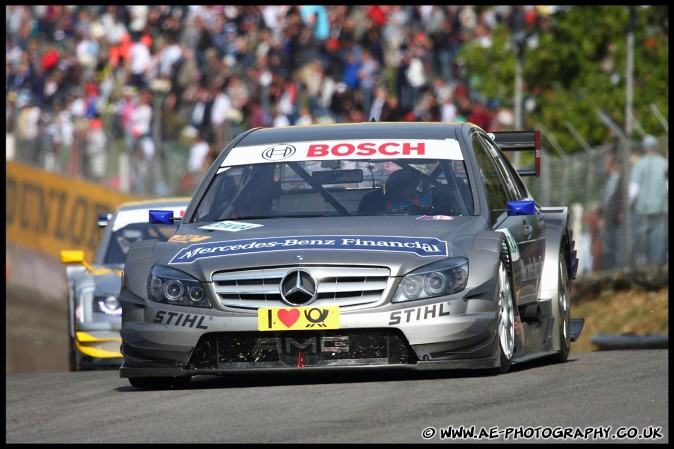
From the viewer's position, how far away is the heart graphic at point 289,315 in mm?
7559

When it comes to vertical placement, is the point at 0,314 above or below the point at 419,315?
below

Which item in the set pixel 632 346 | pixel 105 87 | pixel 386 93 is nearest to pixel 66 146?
pixel 105 87

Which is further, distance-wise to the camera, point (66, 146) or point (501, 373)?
point (66, 146)

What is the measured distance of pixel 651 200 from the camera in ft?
54.4

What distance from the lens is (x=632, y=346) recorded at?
13.3 metres

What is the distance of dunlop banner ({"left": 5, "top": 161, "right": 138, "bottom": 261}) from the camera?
82.7ft

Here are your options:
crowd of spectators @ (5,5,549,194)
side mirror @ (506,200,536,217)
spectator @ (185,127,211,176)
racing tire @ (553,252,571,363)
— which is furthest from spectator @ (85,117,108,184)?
side mirror @ (506,200,536,217)

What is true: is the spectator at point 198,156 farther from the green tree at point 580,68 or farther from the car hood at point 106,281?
the car hood at point 106,281

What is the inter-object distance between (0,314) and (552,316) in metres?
13.3

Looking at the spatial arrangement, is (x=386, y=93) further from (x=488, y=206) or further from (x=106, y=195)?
(x=488, y=206)

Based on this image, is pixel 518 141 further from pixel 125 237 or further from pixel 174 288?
pixel 125 237

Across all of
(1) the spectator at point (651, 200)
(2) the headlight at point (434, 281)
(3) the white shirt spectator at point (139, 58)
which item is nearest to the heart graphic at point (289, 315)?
(2) the headlight at point (434, 281)

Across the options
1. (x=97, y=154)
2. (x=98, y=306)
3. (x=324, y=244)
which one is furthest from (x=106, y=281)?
(x=97, y=154)

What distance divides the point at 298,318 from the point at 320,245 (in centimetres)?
42
